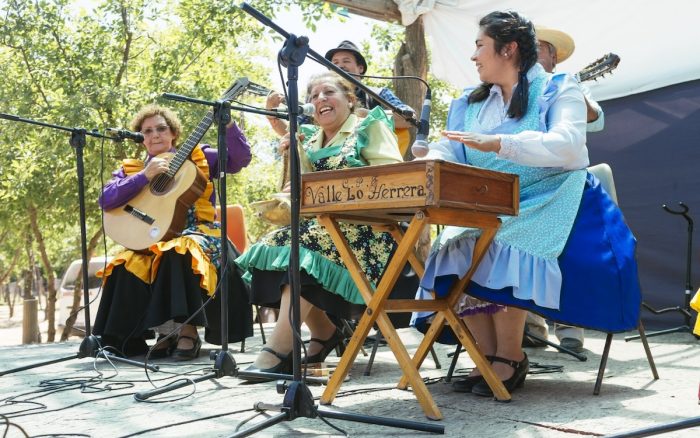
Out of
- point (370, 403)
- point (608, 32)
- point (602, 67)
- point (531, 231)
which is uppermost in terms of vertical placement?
point (608, 32)

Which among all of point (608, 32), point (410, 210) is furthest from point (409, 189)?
point (608, 32)

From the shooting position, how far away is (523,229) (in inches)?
115

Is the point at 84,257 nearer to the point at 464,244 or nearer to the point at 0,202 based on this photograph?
the point at 464,244

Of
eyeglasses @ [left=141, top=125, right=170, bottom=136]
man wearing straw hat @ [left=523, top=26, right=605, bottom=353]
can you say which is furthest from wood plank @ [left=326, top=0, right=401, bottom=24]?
eyeglasses @ [left=141, top=125, right=170, bottom=136]

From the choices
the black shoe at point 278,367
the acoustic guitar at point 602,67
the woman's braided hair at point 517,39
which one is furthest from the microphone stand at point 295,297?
the acoustic guitar at point 602,67

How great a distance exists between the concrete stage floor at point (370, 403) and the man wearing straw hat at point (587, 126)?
30cm

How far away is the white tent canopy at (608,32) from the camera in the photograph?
5.64 metres

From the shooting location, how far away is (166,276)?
14.4ft

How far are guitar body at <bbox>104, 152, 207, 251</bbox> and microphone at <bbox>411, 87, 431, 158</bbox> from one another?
6.79ft

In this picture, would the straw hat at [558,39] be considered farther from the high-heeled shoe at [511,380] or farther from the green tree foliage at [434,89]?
the green tree foliage at [434,89]

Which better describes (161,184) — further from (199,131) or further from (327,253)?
(327,253)

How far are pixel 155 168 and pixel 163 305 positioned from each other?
0.82m

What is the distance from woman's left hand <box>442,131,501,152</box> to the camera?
A: 102 inches

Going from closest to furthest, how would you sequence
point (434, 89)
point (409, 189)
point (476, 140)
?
1. point (409, 189)
2. point (476, 140)
3. point (434, 89)
